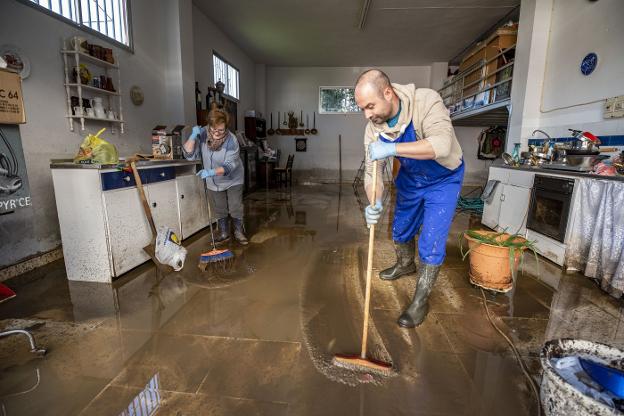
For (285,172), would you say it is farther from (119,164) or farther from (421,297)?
(421,297)

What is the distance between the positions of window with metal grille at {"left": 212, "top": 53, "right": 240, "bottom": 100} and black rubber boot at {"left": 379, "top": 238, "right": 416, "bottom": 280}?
5.95 metres

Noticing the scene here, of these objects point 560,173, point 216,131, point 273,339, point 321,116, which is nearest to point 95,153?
point 216,131

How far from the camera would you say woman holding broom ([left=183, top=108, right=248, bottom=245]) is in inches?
125

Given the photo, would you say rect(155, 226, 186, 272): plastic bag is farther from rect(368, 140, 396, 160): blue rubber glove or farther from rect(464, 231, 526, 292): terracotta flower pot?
rect(464, 231, 526, 292): terracotta flower pot

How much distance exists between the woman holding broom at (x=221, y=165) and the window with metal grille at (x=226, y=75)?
4148 millimetres

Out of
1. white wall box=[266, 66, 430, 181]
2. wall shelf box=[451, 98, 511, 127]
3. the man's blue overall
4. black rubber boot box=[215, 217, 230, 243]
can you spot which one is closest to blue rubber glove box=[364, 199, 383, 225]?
the man's blue overall

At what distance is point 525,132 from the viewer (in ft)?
14.7

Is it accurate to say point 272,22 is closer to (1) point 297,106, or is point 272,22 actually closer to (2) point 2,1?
(1) point 297,106

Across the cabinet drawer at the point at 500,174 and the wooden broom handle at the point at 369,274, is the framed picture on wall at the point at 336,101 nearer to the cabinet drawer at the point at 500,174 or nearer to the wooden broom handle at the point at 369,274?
the cabinet drawer at the point at 500,174

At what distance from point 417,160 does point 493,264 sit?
101 cm

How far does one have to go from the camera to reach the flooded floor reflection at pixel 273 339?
1.33 metres

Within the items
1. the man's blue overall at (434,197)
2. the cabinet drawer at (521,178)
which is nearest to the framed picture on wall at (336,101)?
the cabinet drawer at (521,178)

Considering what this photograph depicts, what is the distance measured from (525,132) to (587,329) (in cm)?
347

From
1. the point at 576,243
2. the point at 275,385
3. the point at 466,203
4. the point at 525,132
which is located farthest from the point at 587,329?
the point at 466,203
